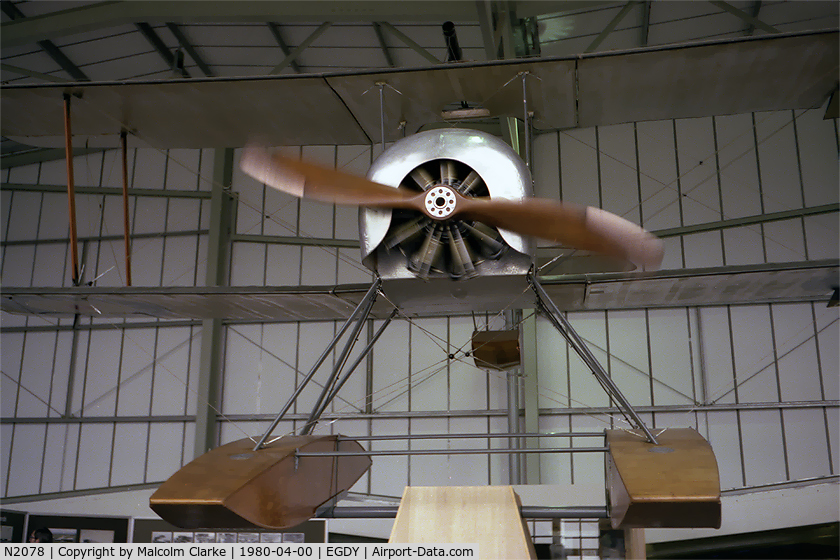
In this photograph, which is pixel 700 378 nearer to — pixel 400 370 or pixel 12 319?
pixel 400 370

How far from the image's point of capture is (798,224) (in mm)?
13672

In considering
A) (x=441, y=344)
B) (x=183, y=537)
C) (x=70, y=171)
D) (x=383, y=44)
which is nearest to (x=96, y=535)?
(x=183, y=537)

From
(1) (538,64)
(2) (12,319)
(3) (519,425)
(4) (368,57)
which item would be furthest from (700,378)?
(2) (12,319)

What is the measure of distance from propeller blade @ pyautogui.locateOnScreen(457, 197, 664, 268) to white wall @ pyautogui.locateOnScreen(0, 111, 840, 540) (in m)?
8.09

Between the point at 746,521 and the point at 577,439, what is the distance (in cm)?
619

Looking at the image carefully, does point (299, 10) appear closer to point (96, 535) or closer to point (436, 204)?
point (436, 204)

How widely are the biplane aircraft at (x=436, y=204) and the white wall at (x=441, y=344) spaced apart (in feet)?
22.0

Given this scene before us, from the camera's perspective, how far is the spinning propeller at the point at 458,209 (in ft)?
15.8

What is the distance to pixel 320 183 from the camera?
17.0 ft

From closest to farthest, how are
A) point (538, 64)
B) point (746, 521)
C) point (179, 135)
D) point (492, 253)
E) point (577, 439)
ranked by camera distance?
1. point (492, 253)
2. point (538, 64)
3. point (179, 135)
4. point (746, 521)
5. point (577, 439)

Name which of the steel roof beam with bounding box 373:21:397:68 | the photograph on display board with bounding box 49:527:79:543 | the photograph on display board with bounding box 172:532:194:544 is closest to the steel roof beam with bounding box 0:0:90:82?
the steel roof beam with bounding box 373:21:397:68

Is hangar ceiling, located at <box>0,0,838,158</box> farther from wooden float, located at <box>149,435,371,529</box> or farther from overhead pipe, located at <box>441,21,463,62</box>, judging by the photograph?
wooden float, located at <box>149,435,371,529</box>

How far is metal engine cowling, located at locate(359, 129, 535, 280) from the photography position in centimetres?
507

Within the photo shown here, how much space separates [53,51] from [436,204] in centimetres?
1246
